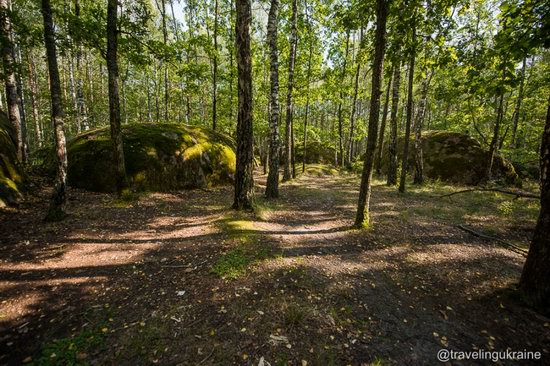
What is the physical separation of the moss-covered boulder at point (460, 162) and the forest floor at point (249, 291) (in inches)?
377

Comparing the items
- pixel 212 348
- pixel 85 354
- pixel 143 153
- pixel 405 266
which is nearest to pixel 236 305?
pixel 212 348

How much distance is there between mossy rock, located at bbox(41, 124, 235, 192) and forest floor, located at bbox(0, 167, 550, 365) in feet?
7.86

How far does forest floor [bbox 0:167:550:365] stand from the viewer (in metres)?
3.12

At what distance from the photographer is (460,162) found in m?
16.5

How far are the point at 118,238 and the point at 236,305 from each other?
14.1 feet

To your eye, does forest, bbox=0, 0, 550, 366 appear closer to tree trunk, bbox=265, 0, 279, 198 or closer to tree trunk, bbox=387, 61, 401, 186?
tree trunk, bbox=265, 0, 279, 198

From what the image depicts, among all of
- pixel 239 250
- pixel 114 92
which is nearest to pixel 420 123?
pixel 239 250

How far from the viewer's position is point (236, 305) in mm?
3779

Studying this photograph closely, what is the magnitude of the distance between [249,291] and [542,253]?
4.79m

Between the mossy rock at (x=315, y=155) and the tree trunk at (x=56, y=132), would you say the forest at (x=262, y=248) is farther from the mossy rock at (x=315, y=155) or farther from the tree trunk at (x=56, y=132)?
the mossy rock at (x=315, y=155)

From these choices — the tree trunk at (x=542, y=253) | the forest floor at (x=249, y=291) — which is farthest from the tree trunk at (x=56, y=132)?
the tree trunk at (x=542, y=253)

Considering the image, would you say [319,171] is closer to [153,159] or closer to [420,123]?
[420,123]

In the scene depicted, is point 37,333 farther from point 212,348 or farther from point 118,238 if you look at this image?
point 118,238

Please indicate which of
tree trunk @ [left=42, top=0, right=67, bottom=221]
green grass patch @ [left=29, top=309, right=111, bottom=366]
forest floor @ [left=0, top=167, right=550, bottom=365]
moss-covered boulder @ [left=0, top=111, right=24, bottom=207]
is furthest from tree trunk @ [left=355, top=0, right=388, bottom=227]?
moss-covered boulder @ [left=0, top=111, right=24, bottom=207]
